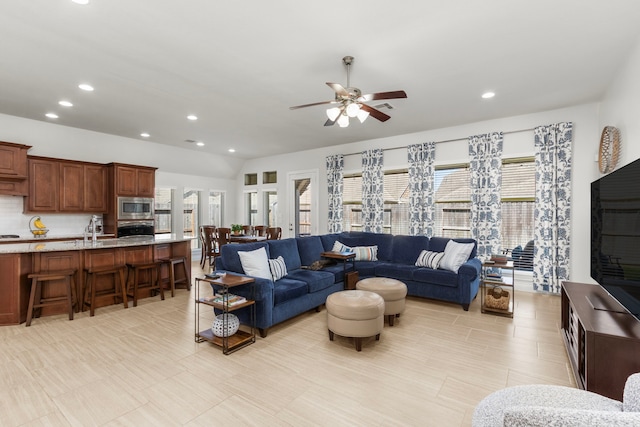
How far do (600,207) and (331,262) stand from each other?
3.36 m

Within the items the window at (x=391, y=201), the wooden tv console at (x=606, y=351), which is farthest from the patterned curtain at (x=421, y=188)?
the wooden tv console at (x=606, y=351)

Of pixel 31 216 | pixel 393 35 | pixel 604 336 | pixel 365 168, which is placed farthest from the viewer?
pixel 365 168

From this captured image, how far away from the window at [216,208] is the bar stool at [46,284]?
197 inches

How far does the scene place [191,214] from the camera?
8688 mm

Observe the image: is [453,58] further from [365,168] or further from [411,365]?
[365,168]

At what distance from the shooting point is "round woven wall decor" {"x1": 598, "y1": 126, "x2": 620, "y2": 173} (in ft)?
11.6

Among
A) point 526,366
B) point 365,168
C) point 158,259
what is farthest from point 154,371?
point 365,168

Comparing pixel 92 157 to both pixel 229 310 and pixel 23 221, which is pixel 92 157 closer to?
pixel 23 221

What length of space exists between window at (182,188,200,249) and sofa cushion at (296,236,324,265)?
489cm

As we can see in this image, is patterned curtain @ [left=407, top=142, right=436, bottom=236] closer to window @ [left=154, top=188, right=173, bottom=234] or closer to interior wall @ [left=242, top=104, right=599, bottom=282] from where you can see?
interior wall @ [left=242, top=104, right=599, bottom=282]

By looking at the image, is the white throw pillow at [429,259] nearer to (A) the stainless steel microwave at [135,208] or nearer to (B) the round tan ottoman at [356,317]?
(B) the round tan ottoman at [356,317]

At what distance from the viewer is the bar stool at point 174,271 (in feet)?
16.1

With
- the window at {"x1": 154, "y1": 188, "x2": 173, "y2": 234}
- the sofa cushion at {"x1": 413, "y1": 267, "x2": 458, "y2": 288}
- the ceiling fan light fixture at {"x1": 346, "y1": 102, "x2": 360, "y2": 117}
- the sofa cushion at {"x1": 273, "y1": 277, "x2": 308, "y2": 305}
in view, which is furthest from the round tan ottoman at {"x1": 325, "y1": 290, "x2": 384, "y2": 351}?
the window at {"x1": 154, "y1": 188, "x2": 173, "y2": 234}

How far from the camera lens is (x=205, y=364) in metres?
2.73
